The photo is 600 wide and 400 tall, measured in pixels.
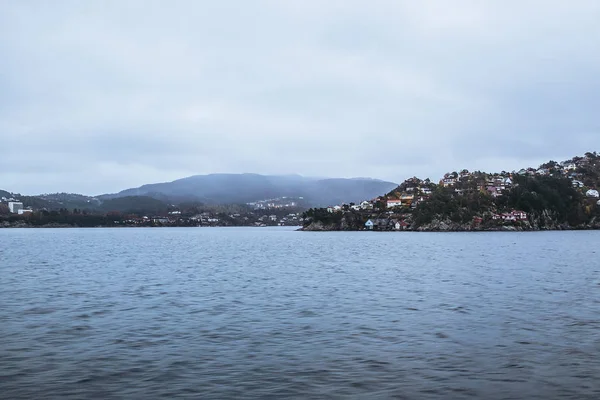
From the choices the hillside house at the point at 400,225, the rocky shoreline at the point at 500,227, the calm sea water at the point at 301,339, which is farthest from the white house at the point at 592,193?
the calm sea water at the point at 301,339

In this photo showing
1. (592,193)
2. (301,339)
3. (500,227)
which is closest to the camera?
(301,339)

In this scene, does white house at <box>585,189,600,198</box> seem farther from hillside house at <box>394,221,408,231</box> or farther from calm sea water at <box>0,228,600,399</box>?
calm sea water at <box>0,228,600,399</box>

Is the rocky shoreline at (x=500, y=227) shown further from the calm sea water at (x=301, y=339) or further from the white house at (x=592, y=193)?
the calm sea water at (x=301, y=339)

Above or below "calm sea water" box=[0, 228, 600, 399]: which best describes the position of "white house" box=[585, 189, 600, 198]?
above

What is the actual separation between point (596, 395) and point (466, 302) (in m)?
12.5

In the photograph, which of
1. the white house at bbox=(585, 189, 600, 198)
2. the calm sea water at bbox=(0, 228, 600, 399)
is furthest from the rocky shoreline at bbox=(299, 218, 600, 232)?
the calm sea water at bbox=(0, 228, 600, 399)

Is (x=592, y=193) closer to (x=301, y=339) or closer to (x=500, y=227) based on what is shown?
(x=500, y=227)

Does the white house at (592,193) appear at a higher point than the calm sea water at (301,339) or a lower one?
higher

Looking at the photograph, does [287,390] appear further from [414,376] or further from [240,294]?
[240,294]

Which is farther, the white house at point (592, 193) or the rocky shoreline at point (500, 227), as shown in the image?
the white house at point (592, 193)

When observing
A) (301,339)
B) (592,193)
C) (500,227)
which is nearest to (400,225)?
(500,227)

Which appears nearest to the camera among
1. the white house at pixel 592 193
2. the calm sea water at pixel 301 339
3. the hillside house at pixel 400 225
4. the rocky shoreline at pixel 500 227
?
the calm sea water at pixel 301 339

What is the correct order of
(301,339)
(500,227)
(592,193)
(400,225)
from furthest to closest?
1. (592,193)
2. (400,225)
3. (500,227)
4. (301,339)

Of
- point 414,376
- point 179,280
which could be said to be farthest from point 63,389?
point 179,280
